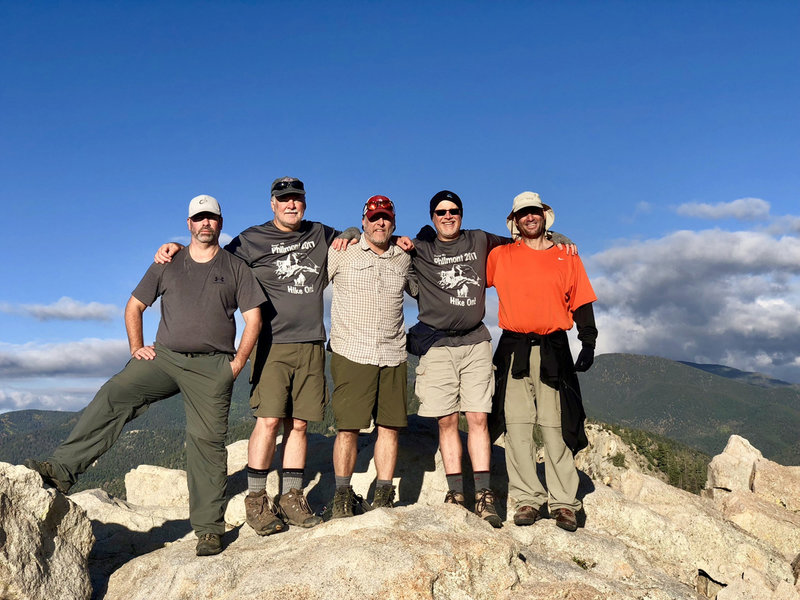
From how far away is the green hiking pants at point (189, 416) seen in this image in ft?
29.5

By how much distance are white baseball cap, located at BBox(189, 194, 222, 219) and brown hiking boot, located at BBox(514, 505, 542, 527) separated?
270 inches

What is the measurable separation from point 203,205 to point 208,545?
16.8 feet

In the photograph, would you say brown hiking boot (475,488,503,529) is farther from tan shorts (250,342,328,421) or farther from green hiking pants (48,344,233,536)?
green hiking pants (48,344,233,536)

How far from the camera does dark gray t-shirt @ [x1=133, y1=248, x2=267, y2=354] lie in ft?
30.5

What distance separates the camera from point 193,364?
30.5 feet

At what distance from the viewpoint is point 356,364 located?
392 inches

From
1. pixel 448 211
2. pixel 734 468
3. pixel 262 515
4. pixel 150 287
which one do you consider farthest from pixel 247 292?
pixel 734 468

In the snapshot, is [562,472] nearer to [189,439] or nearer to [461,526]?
[461,526]

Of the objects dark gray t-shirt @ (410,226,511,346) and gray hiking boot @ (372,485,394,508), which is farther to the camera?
dark gray t-shirt @ (410,226,511,346)

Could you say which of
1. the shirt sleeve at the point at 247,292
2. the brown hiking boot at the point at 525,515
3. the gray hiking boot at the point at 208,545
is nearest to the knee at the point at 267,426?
the gray hiking boot at the point at 208,545

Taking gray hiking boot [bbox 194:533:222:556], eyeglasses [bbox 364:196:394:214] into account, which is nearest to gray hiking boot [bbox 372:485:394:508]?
gray hiking boot [bbox 194:533:222:556]

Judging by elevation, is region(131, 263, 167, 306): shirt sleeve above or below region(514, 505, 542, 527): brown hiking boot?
above

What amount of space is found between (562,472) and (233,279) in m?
6.40

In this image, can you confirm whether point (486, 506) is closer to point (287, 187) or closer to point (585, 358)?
point (585, 358)
